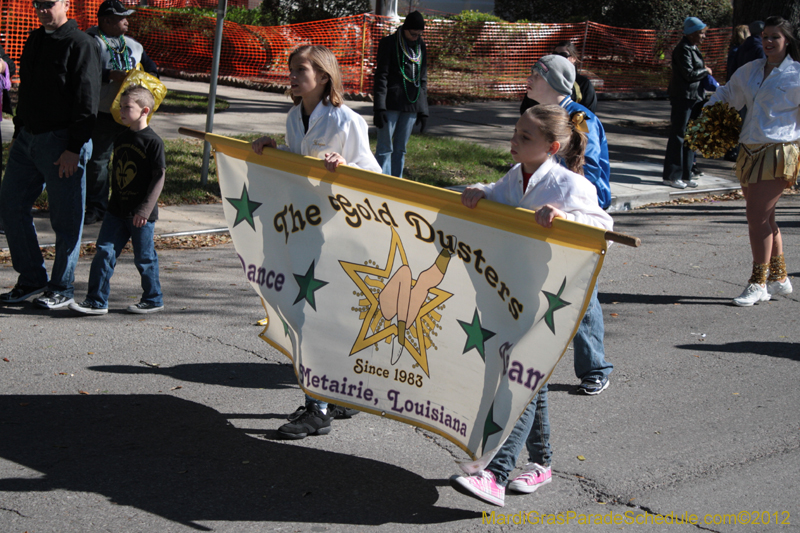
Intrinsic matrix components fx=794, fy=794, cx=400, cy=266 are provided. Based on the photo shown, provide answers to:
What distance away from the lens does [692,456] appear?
4.11 meters

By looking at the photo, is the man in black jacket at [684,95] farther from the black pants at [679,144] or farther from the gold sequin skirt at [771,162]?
the gold sequin skirt at [771,162]

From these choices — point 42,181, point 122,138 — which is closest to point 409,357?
point 122,138

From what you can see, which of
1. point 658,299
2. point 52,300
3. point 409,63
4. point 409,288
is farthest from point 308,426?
point 409,63

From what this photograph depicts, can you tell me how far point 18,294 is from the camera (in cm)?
586

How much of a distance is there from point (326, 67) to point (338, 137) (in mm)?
366

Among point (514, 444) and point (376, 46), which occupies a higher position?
point (376, 46)

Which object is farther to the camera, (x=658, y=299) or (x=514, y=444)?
(x=658, y=299)

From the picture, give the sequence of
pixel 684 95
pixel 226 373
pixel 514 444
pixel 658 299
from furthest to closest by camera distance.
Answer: pixel 684 95, pixel 658 299, pixel 226 373, pixel 514 444

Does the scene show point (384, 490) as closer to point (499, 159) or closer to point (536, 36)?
point (499, 159)

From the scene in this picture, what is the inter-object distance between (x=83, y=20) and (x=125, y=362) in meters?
14.6

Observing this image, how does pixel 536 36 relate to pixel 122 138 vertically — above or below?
above

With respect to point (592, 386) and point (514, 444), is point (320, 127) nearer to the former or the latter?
point (514, 444)

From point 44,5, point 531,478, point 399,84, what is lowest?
point 531,478

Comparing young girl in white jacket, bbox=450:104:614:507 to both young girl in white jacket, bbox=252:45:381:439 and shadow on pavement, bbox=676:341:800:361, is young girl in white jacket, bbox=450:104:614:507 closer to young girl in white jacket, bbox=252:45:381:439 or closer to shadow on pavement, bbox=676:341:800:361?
young girl in white jacket, bbox=252:45:381:439
